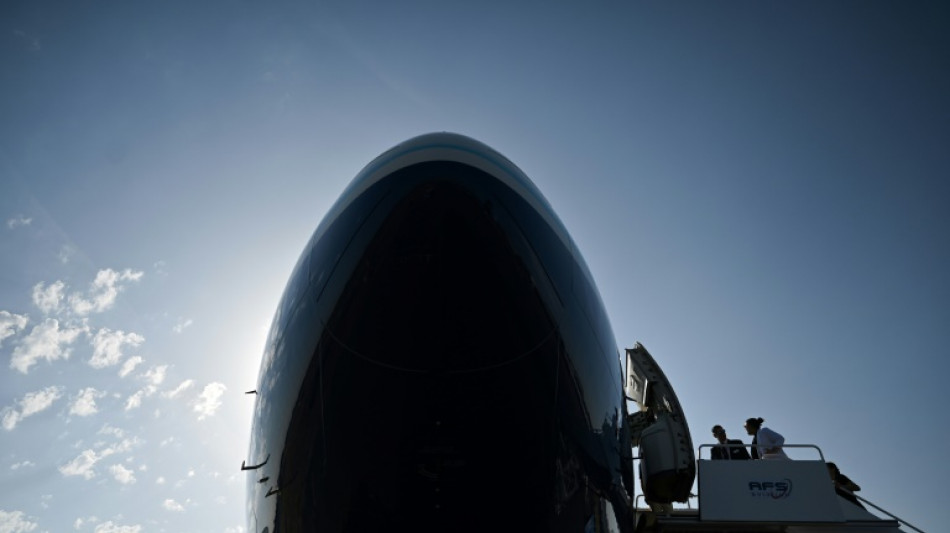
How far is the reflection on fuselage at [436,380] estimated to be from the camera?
9.52 ft

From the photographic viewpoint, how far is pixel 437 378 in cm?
291

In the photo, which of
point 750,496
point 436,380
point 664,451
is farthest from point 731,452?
point 436,380

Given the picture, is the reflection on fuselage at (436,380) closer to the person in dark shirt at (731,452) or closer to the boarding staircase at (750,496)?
the boarding staircase at (750,496)

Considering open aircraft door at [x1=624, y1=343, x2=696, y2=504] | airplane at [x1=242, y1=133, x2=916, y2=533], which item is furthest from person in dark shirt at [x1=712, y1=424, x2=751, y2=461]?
airplane at [x1=242, y1=133, x2=916, y2=533]

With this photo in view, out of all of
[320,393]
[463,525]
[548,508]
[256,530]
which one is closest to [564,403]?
[548,508]

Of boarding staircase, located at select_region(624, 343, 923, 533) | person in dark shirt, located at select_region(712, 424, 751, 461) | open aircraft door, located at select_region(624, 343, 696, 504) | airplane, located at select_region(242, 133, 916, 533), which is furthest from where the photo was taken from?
person in dark shirt, located at select_region(712, 424, 751, 461)

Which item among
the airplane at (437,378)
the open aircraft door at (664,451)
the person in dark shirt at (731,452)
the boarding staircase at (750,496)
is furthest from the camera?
the person in dark shirt at (731,452)

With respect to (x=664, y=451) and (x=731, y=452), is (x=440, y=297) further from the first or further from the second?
(x=731, y=452)

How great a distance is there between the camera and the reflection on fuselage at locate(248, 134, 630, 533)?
290cm

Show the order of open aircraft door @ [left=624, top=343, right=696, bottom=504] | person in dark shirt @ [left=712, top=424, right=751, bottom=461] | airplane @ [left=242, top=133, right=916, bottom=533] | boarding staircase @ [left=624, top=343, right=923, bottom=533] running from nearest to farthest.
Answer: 1. airplane @ [left=242, top=133, right=916, bottom=533]
2. open aircraft door @ [left=624, top=343, right=696, bottom=504]
3. boarding staircase @ [left=624, top=343, right=923, bottom=533]
4. person in dark shirt @ [left=712, top=424, right=751, bottom=461]

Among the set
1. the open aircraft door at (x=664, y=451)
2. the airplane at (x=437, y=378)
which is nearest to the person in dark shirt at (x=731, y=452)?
the open aircraft door at (x=664, y=451)

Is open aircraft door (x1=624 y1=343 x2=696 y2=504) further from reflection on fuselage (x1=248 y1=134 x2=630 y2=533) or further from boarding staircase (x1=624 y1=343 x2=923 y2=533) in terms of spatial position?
reflection on fuselage (x1=248 y1=134 x2=630 y2=533)

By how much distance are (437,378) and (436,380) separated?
0.01 m

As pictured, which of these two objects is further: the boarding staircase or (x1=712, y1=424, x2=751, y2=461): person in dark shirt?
(x1=712, y1=424, x2=751, y2=461): person in dark shirt
